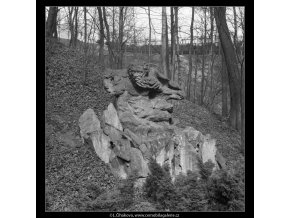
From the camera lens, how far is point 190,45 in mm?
13977

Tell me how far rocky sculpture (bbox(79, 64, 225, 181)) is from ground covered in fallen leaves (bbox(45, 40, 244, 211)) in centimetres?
33

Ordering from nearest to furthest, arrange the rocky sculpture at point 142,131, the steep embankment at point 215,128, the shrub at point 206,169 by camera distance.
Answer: the shrub at point 206,169 < the rocky sculpture at point 142,131 < the steep embankment at point 215,128

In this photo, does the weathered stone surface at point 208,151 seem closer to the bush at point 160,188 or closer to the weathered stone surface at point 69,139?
the bush at point 160,188

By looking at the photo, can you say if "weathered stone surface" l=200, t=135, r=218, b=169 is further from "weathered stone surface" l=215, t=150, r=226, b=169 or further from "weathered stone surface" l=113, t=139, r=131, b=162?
"weathered stone surface" l=113, t=139, r=131, b=162

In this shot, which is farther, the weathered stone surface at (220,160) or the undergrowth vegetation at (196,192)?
the weathered stone surface at (220,160)

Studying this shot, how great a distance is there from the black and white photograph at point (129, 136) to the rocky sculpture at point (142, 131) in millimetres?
23

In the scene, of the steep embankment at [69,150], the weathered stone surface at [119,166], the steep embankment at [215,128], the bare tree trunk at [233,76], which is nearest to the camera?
the steep embankment at [69,150]

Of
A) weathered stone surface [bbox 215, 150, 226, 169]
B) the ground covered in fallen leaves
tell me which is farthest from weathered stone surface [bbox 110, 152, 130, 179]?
weathered stone surface [bbox 215, 150, 226, 169]

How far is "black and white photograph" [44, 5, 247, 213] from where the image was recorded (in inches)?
210

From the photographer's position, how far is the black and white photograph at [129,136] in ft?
17.5

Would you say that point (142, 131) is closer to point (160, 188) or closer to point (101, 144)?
point (101, 144)

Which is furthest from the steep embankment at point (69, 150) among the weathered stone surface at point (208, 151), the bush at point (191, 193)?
the weathered stone surface at point (208, 151)
